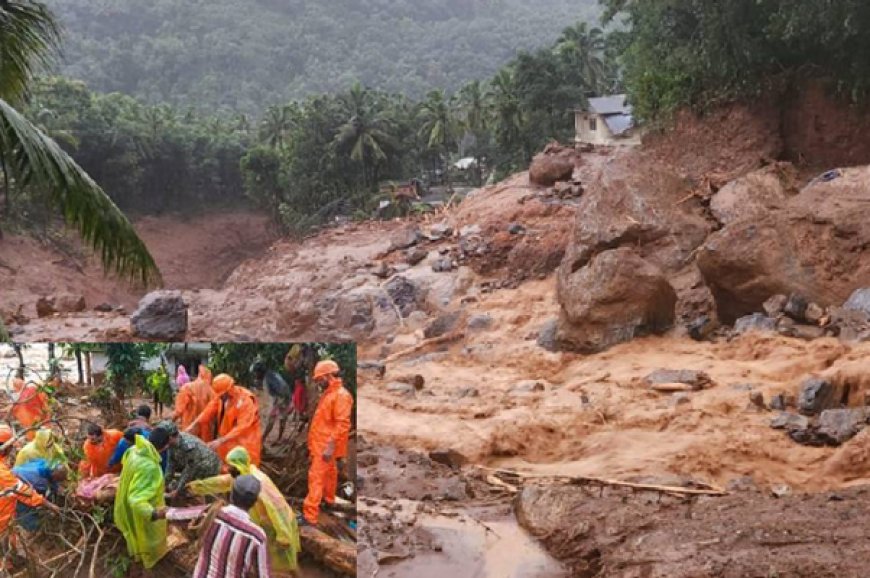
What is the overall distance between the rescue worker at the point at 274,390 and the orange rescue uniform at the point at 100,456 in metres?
0.53

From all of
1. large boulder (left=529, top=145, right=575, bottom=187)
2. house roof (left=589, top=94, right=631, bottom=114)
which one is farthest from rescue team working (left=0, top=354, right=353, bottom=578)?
house roof (left=589, top=94, right=631, bottom=114)

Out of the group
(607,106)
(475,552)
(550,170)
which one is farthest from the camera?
(607,106)

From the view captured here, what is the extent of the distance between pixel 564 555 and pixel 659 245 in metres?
7.43

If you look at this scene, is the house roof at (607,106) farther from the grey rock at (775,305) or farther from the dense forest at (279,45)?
the dense forest at (279,45)

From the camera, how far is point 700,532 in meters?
5.15

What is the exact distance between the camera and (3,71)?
5707mm

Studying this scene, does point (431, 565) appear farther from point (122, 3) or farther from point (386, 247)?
point (122, 3)

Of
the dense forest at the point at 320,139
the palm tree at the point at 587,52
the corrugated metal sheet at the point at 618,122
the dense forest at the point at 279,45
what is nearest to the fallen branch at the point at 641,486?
the corrugated metal sheet at the point at 618,122

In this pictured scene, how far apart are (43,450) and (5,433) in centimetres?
14

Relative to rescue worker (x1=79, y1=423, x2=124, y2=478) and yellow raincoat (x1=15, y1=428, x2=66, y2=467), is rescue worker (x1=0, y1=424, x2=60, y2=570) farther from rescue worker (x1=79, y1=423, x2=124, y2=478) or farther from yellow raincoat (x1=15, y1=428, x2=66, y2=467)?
rescue worker (x1=79, y1=423, x2=124, y2=478)

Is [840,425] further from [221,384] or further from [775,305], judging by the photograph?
[221,384]

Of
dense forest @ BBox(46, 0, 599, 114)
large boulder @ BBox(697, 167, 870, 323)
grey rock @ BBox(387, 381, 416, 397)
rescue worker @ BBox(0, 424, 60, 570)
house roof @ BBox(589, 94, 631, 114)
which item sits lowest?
grey rock @ BBox(387, 381, 416, 397)

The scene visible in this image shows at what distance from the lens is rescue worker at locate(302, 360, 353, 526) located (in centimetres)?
336

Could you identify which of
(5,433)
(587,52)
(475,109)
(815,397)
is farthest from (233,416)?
(587,52)
